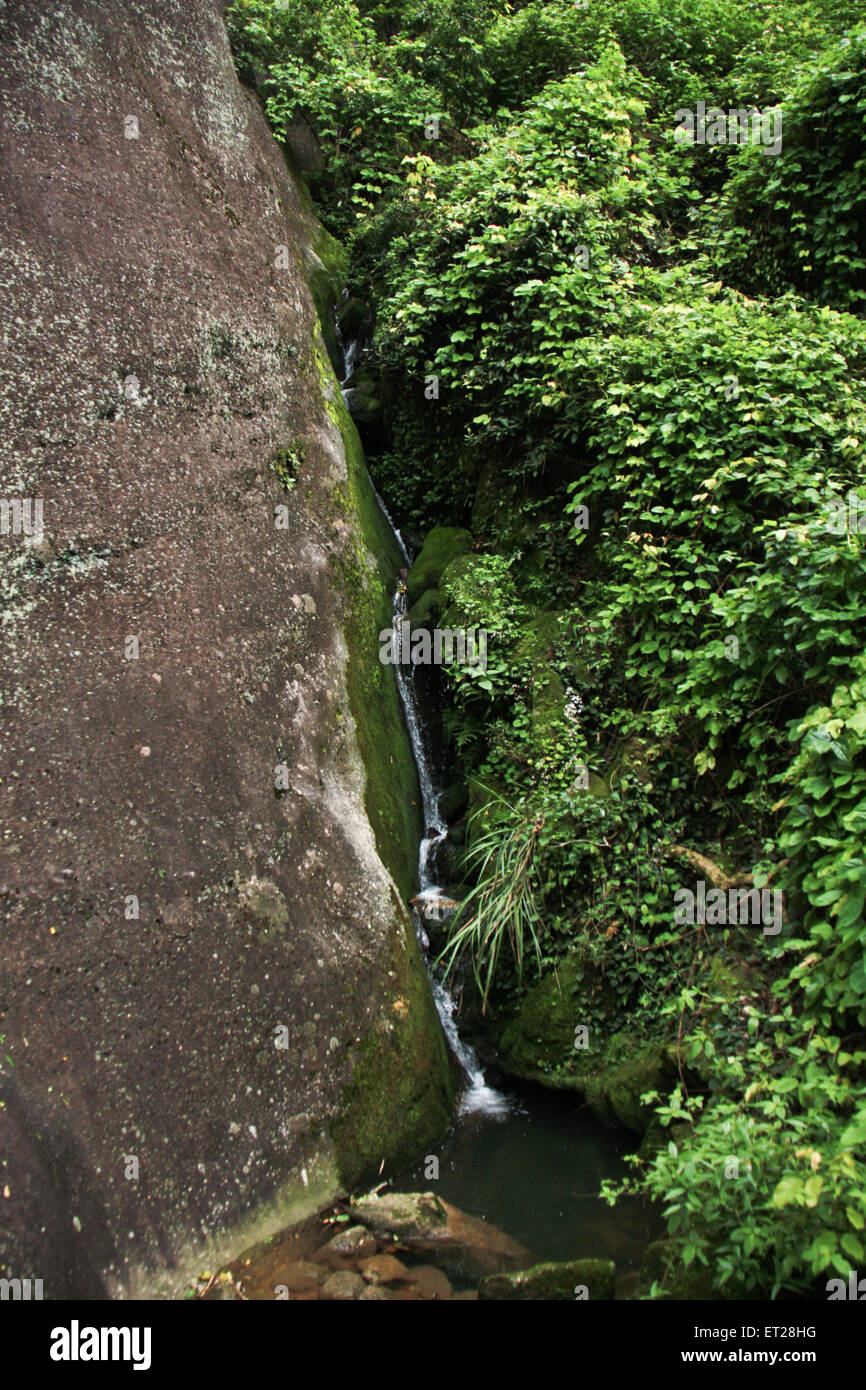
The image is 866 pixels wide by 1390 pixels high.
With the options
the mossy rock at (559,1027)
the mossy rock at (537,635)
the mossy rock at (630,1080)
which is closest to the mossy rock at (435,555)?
the mossy rock at (537,635)

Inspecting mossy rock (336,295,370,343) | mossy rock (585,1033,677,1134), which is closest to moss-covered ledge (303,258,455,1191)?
mossy rock (585,1033,677,1134)

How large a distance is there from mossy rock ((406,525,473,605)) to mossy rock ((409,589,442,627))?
0.23 metres

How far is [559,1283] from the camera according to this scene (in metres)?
4.02

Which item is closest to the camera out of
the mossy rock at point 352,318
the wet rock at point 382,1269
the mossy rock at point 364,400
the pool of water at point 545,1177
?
the wet rock at point 382,1269

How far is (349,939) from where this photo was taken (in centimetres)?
542

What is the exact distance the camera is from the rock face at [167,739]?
408 centimetres

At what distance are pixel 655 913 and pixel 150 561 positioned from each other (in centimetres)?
396

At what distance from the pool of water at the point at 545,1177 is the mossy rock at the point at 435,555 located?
449 cm

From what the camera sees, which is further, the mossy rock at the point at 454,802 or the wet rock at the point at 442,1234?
the mossy rock at the point at 454,802

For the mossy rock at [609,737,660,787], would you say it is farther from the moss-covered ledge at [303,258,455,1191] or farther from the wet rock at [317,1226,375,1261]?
the wet rock at [317,1226,375,1261]

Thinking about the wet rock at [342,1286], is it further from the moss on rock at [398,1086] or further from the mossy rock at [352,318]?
the mossy rock at [352,318]

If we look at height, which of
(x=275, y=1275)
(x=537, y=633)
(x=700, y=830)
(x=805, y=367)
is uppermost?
(x=805, y=367)

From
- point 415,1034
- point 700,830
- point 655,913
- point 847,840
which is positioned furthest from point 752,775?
point 415,1034

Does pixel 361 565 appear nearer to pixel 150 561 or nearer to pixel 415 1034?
pixel 150 561
